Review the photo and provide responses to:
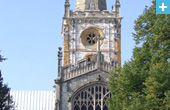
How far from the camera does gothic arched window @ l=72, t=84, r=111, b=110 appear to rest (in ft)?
110

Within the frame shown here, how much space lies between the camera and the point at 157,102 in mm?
20812

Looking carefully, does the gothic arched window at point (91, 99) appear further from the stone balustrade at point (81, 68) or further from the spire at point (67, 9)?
the spire at point (67, 9)

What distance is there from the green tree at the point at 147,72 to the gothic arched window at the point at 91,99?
986 cm

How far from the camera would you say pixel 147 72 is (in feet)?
71.9

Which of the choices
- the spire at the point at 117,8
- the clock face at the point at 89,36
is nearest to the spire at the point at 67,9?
the clock face at the point at 89,36

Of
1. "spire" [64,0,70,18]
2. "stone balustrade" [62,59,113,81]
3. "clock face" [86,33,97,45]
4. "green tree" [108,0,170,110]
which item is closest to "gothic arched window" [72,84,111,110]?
"stone balustrade" [62,59,113,81]

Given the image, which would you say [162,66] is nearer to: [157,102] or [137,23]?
[157,102]

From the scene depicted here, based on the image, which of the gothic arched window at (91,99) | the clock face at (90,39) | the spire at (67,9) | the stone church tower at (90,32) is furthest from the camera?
the spire at (67,9)

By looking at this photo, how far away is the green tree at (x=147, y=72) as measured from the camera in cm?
2095

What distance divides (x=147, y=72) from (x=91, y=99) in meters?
12.3

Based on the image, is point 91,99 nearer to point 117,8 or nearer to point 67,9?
point 67,9

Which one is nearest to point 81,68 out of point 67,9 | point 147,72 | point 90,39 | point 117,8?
point 147,72

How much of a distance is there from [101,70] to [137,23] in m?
11.4

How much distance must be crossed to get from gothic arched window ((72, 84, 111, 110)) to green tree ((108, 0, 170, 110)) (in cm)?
986
